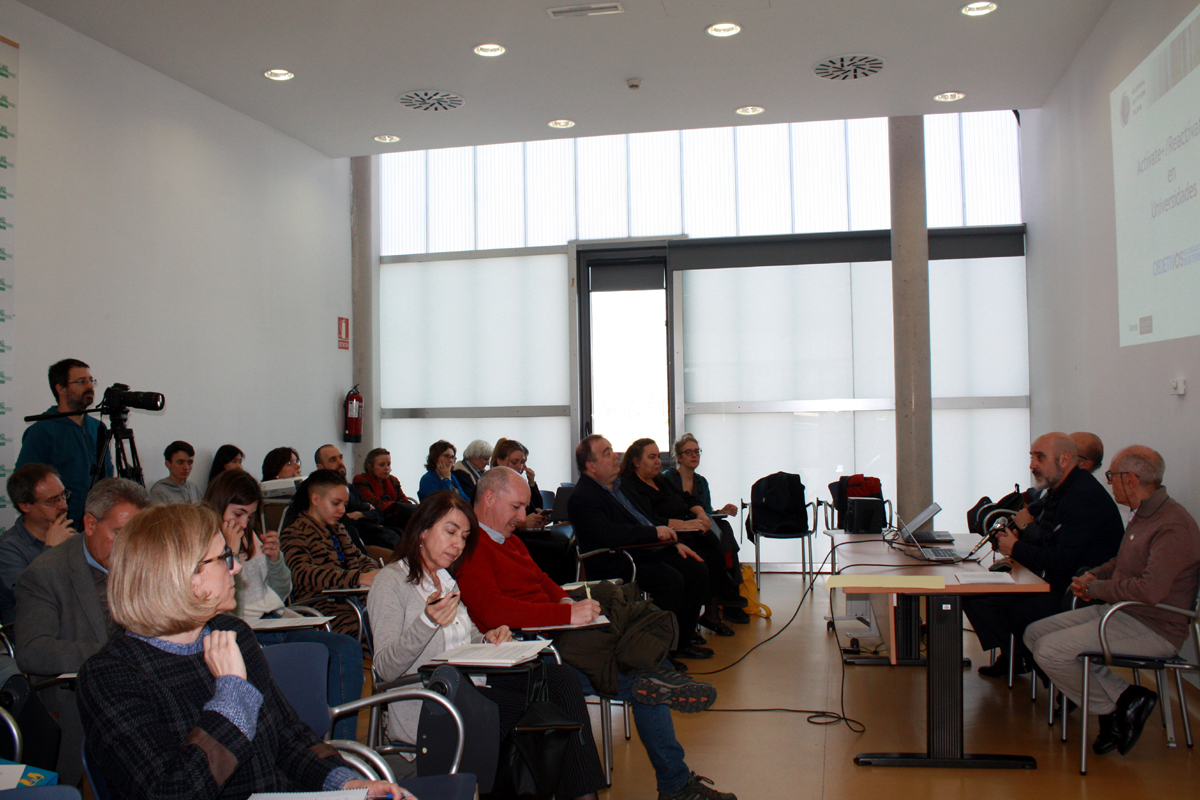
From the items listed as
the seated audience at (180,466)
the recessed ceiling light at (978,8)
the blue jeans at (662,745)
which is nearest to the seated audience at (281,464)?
the seated audience at (180,466)

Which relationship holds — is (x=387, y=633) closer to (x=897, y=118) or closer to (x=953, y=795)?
(x=953, y=795)

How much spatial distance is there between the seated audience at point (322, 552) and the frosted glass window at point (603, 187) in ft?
17.1

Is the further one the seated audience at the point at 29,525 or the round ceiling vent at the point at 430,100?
the round ceiling vent at the point at 430,100

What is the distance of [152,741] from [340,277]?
23.3ft

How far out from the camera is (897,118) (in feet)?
24.1

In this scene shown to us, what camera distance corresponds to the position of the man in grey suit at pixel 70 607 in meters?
2.69

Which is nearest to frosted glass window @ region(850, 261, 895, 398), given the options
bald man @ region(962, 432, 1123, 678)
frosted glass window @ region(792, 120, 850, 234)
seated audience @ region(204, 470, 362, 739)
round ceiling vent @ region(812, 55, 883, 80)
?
frosted glass window @ region(792, 120, 850, 234)

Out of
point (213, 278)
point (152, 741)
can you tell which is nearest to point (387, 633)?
point (152, 741)

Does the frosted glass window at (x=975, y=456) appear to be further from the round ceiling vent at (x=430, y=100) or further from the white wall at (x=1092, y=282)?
the round ceiling vent at (x=430, y=100)

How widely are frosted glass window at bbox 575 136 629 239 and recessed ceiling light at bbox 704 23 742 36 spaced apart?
132 inches

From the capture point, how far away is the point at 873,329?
8.27m

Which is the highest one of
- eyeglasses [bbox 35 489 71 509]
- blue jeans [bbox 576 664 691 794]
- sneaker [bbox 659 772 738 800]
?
eyeglasses [bbox 35 489 71 509]

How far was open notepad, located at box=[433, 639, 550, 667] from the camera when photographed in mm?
2479

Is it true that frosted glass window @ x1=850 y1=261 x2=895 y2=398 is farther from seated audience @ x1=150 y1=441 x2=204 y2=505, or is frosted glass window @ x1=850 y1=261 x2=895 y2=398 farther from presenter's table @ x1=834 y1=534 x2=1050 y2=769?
seated audience @ x1=150 y1=441 x2=204 y2=505
